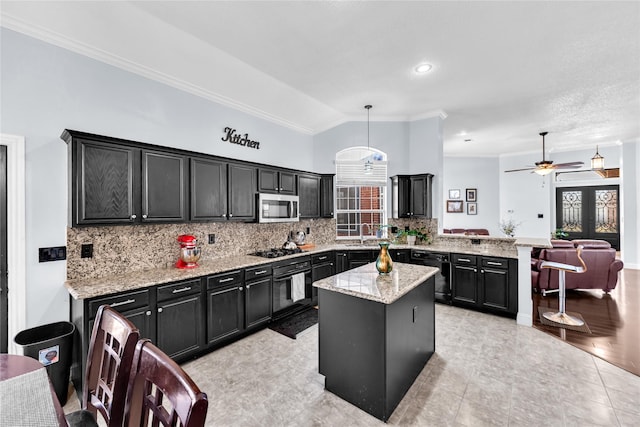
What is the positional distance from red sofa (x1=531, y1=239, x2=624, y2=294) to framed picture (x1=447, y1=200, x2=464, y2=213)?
421 cm

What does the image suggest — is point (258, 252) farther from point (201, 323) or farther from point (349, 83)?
point (349, 83)

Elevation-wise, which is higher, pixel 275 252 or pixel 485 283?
pixel 275 252

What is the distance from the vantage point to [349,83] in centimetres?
382

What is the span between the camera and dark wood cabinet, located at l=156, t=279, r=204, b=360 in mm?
2611

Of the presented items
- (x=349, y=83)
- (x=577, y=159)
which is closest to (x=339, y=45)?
(x=349, y=83)

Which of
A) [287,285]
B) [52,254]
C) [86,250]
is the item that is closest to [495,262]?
[287,285]

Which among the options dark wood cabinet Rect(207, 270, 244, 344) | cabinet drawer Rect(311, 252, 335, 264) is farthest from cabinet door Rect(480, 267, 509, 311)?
dark wood cabinet Rect(207, 270, 244, 344)

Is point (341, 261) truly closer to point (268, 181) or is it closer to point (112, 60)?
point (268, 181)

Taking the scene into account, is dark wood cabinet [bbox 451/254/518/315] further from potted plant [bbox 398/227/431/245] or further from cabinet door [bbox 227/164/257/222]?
cabinet door [bbox 227/164/257/222]

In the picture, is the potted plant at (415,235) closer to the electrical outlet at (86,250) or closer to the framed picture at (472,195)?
the electrical outlet at (86,250)

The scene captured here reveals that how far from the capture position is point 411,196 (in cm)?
514

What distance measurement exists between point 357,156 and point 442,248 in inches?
93.0

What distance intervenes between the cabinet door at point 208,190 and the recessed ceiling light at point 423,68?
2.70 metres

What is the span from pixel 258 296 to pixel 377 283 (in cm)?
176
